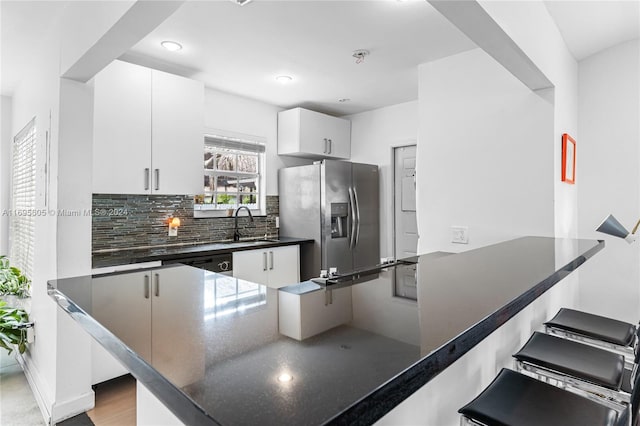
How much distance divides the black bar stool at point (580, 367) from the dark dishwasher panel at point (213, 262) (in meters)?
2.33

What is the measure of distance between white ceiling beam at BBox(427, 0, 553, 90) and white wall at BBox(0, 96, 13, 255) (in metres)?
4.49

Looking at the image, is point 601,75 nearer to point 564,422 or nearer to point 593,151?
point 593,151

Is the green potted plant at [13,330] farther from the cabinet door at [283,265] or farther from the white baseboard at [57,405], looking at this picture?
the cabinet door at [283,265]

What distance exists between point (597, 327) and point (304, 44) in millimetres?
2505

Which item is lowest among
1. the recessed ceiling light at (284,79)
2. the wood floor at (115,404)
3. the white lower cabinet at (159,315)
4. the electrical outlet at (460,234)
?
the wood floor at (115,404)

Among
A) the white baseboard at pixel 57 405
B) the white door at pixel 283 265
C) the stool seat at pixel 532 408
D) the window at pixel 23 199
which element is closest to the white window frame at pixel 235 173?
the white door at pixel 283 265

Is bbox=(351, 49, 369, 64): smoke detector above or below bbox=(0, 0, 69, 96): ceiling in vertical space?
above

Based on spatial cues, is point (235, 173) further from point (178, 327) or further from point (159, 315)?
point (178, 327)

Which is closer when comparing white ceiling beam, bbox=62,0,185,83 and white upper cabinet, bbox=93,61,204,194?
white ceiling beam, bbox=62,0,185,83

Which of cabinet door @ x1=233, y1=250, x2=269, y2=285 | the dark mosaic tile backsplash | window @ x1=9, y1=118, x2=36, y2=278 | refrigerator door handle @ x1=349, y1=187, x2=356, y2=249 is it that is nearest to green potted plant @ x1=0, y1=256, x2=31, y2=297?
window @ x1=9, y1=118, x2=36, y2=278

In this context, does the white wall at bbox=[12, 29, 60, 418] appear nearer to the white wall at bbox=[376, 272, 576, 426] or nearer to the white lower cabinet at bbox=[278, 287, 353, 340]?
the white lower cabinet at bbox=[278, 287, 353, 340]

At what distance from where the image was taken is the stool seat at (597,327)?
1666mm

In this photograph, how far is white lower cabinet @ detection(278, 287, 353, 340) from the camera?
28.6 inches

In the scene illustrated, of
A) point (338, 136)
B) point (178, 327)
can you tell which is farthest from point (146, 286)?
point (338, 136)
